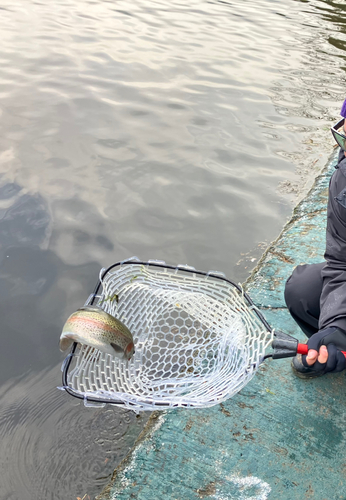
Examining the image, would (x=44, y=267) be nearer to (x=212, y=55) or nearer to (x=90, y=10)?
(x=212, y=55)

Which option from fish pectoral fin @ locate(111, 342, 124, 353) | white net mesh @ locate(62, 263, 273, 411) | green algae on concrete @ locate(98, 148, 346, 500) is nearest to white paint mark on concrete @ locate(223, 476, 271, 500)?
green algae on concrete @ locate(98, 148, 346, 500)

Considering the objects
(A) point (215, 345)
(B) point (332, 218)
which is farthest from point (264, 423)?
(B) point (332, 218)

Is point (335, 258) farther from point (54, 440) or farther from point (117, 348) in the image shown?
point (54, 440)

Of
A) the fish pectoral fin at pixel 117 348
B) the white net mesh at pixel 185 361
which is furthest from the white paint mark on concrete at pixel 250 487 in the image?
the fish pectoral fin at pixel 117 348

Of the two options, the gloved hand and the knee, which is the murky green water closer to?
the knee

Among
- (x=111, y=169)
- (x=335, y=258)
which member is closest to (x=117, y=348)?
(x=335, y=258)

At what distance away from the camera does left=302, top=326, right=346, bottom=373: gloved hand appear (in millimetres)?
2084

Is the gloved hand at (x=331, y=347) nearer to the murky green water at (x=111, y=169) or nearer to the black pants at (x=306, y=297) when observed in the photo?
the black pants at (x=306, y=297)

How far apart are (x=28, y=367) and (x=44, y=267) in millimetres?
1128

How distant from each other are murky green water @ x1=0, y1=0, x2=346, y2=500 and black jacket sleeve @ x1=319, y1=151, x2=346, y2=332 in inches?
61.3

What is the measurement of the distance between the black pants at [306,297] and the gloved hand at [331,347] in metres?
0.46

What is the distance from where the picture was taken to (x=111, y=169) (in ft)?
18.9

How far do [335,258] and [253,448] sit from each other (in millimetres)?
1172

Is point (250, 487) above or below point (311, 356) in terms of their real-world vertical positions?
below
